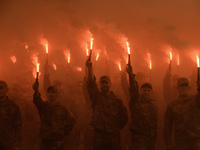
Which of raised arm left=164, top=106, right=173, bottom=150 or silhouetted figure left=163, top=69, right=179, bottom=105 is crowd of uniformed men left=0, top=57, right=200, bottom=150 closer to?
raised arm left=164, top=106, right=173, bottom=150

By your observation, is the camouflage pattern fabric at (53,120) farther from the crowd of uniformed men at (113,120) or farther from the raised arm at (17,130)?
the raised arm at (17,130)

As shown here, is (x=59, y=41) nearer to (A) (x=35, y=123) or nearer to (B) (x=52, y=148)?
(A) (x=35, y=123)

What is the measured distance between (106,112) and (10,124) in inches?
87.8

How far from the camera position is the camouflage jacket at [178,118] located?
4.65 meters

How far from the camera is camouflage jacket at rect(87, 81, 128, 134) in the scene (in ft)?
15.9

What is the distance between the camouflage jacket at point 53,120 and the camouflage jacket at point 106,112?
68 cm

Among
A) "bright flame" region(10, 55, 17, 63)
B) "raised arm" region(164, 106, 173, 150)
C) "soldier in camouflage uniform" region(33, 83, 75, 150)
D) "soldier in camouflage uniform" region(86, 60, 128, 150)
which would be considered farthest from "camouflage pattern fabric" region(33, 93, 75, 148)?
"bright flame" region(10, 55, 17, 63)

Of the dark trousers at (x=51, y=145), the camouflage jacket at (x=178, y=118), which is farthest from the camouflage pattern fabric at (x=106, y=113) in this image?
the camouflage jacket at (x=178, y=118)

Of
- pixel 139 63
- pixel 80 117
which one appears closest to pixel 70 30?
pixel 139 63

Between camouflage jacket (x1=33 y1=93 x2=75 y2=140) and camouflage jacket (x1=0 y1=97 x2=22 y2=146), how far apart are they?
505 millimetres

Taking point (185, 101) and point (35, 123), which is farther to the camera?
point (35, 123)

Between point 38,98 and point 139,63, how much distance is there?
18.2ft

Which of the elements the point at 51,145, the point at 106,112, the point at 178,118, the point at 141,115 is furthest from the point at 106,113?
the point at 178,118

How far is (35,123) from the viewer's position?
22.0ft
